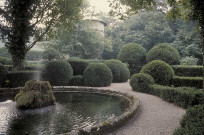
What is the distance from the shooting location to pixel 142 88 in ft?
30.0

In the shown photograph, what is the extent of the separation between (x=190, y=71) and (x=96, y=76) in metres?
6.92

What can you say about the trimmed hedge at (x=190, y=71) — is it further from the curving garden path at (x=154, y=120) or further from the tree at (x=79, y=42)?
the tree at (x=79, y=42)

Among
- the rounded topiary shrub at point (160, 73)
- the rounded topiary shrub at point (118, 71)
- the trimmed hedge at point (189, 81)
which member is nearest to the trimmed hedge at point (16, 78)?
the rounded topiary shrub at point (118, 71)

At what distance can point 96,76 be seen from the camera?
1131 cm

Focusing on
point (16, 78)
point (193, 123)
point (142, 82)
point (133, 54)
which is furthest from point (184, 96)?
point (133, 54)

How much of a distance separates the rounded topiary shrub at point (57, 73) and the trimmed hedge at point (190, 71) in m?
8.32

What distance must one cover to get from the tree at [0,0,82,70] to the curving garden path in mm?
7290

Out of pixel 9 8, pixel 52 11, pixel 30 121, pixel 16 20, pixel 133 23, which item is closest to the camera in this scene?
pixel 30 121

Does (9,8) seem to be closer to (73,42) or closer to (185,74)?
(73,42)

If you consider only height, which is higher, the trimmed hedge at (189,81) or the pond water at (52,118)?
the trimmed hedge at (189,81)

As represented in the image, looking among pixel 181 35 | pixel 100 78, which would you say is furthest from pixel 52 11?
pixel 181 35

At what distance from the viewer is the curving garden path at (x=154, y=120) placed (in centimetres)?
397

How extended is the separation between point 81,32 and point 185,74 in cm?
1217

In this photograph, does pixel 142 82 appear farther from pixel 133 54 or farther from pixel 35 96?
pixel 133 54
